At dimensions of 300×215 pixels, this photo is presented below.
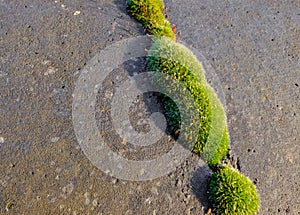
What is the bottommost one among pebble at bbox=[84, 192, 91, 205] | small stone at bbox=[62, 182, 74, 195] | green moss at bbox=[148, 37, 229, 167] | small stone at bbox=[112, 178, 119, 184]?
small stone at bbox=[62, 182, 74, 195]

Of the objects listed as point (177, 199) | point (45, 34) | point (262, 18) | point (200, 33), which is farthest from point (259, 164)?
point (45, 34)

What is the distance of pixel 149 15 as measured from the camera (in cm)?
497

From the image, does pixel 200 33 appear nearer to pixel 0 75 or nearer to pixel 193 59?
pixel 193 59

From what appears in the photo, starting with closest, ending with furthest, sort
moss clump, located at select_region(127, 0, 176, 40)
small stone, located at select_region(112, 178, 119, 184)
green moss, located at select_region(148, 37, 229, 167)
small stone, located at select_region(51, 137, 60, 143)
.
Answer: small stone, located at select_region(112, 178, 119, 184), small stone, located at select_region(51, 137, 60, 143), green moss, located at select_region(148, 37, 229, 167), moss clump, located at select_region(127, 0, 176, 40)

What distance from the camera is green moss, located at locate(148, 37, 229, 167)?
4008mm

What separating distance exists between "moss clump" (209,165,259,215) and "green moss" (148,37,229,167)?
0.22 m

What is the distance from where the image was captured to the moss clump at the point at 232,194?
11.9 ft

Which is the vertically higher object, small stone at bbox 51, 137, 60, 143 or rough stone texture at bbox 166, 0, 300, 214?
rough stone texture at bbox 166, 0, 300, 214

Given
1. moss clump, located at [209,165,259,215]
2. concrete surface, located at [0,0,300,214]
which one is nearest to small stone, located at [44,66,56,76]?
concrete surface, located at [0,0,300,214]

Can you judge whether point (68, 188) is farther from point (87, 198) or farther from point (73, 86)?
point (73, 86)

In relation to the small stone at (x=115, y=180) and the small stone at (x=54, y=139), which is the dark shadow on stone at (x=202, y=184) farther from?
the small stone at (x=54, y=139)

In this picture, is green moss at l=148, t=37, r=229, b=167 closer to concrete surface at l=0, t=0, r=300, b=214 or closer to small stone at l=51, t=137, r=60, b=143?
concrete surface at l=0, t=0, r=300, b=214

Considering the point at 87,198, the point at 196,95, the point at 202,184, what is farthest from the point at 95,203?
the point at 196,95

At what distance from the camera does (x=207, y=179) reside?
3.87 m
